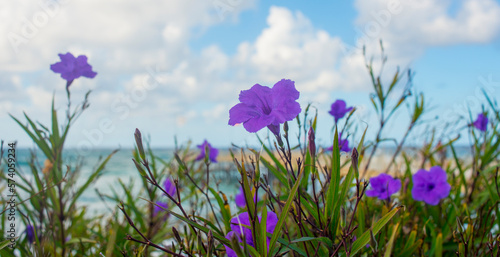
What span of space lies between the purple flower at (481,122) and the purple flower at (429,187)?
0.53 meters

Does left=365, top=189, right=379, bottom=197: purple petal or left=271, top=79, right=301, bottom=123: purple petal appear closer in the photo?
left=271, top=79, right=301, bottom=123: purple petal

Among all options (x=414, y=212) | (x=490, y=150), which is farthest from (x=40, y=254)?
(x=490, y=150)

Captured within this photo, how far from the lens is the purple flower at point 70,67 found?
1.35m

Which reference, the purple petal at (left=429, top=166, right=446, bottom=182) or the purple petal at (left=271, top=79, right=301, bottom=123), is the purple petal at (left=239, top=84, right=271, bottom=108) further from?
the purple petal at (left=429, top=166, right=446, bottom=182)

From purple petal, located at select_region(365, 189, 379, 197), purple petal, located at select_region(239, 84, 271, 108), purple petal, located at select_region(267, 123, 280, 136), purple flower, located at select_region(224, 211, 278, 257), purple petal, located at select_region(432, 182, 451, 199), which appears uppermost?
purple petal, located at select_region(239, 84, 271, 108)

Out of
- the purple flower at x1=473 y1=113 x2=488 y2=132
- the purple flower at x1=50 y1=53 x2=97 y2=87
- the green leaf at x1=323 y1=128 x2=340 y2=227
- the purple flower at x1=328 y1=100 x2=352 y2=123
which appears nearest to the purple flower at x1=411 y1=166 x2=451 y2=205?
the purple flower at x1=328 y1=100 x2=352 y2=123

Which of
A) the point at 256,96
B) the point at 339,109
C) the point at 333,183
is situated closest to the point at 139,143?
the point at 256,96

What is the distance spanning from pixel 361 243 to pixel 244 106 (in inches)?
12.3

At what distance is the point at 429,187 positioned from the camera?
1.31m

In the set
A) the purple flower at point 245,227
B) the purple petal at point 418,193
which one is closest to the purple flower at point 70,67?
the purple flower at point 245,227

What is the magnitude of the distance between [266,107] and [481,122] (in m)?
1.44

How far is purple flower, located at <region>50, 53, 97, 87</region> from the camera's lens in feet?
4.42

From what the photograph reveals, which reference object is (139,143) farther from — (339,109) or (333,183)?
(339,109)

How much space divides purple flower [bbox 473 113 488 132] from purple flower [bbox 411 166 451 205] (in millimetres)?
533
